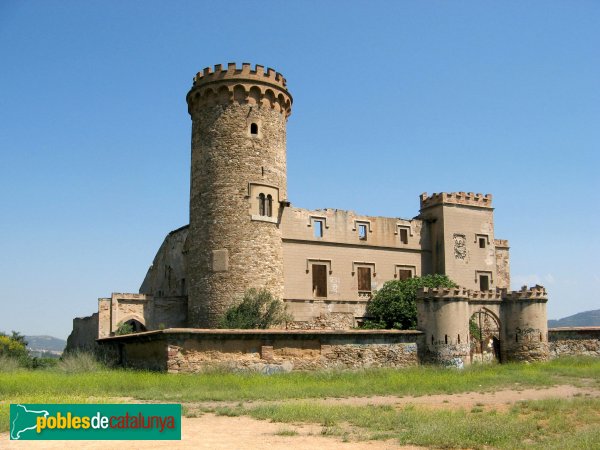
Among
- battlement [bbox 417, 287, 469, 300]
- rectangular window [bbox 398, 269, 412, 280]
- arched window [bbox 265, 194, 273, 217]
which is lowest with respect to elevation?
battlement [bbox 417, 287, 469, 300]

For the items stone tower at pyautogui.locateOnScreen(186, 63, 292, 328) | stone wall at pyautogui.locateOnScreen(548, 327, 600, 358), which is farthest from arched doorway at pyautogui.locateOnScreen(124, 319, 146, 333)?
stone wall at pyautogui.locateOnScreen(548, 327, 600, 358)

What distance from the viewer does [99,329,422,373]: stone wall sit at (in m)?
23.9

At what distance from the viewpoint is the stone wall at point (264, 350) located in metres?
23.9

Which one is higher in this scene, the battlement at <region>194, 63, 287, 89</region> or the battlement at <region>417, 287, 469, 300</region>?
the battlement at <region>194, 63, 287, 89</region>

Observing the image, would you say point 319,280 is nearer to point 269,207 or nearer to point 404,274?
point 269,207

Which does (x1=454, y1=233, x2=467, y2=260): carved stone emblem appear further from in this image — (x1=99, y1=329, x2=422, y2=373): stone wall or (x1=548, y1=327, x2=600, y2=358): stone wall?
(x1=99, y1=329, x2=422, y2=373): stone wall

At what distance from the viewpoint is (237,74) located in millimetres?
32844

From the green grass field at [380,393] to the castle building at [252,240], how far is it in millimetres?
7918

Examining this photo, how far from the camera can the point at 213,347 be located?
80.0ft

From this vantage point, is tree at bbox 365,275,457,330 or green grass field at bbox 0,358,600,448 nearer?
green grass field at bbox 0,358,600,448

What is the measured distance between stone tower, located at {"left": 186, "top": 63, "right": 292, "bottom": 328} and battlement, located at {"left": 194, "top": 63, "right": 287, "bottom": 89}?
0.05 metres

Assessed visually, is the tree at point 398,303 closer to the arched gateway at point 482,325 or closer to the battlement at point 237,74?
the arched gateway at point 482,325

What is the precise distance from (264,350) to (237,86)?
13875 millimetres

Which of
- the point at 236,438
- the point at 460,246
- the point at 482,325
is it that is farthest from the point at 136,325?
the point at 236,438
